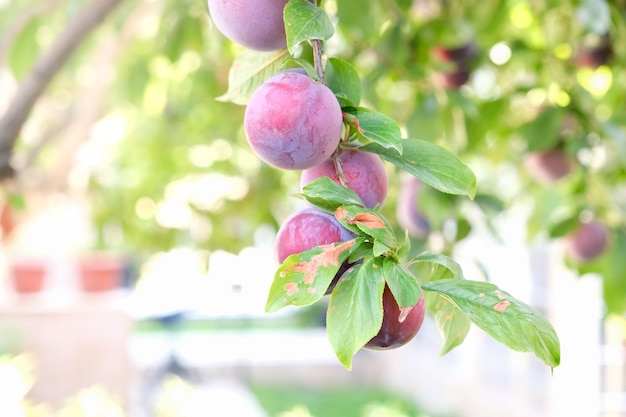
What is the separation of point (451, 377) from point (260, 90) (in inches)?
212

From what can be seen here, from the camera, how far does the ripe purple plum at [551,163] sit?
4.37ft

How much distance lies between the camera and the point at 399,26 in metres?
1.16

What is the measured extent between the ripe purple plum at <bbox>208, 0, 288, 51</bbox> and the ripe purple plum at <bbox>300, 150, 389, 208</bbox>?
0.10m

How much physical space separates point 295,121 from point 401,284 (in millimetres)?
120

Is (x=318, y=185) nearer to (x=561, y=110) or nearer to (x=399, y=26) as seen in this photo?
(x=399, y=26)

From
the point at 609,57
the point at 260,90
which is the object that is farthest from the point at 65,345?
the point at 260,90

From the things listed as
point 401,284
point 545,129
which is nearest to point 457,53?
point 545,129

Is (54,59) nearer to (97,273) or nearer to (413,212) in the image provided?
(413,212)

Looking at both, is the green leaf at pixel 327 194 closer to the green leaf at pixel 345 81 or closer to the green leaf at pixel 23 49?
the green leaf at pixel 345 81

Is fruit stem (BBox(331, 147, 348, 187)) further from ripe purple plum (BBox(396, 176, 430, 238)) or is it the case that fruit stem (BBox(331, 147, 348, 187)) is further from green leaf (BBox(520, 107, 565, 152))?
green leaf (BBox(520, 107, 565, 152))

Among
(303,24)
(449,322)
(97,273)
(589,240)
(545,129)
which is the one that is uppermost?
(303,24)

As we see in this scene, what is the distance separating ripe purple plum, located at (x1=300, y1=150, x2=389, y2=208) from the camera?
0.53 meters

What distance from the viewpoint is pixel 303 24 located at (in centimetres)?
50

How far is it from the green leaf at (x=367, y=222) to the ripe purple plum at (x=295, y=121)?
0.16 ft
